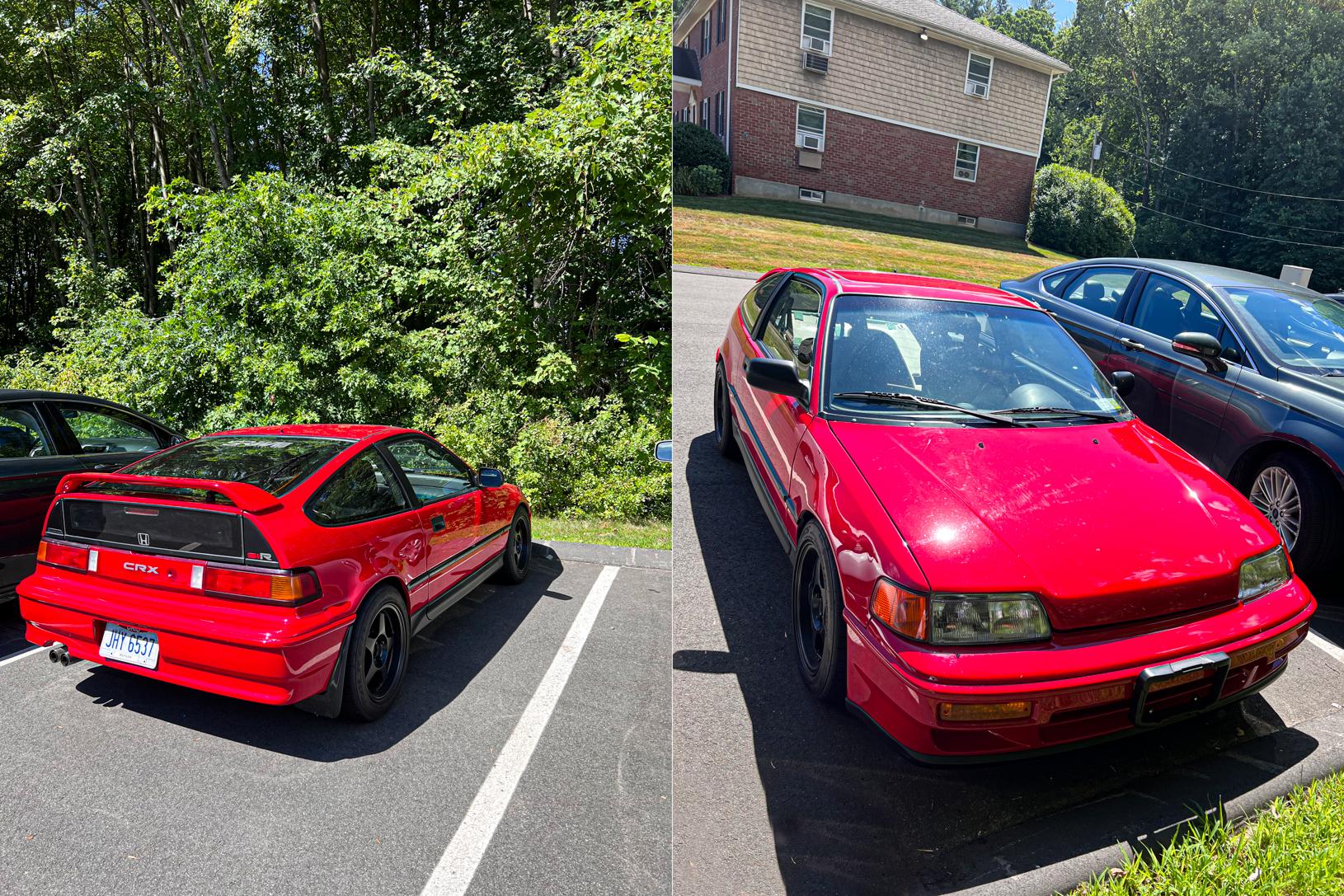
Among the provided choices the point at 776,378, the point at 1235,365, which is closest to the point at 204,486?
the point at 776,378

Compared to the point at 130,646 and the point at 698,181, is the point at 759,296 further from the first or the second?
the point at 130,646

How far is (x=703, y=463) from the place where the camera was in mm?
847

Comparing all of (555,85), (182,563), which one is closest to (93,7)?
(182,563)

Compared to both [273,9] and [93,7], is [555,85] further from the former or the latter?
[93,7]

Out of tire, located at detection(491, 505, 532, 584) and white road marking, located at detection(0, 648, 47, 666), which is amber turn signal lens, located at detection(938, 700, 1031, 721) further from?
tire, located at detection(491, 505, 532, 584)

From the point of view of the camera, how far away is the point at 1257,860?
0.56 m

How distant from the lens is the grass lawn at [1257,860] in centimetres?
51

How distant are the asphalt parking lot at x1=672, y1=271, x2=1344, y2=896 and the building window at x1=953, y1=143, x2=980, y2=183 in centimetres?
54

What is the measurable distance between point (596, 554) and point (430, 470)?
1.44m

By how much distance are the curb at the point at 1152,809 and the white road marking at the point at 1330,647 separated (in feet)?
0.33

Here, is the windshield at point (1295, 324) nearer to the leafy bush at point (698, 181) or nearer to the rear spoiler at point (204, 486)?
the leafy bush at point (698, 181)

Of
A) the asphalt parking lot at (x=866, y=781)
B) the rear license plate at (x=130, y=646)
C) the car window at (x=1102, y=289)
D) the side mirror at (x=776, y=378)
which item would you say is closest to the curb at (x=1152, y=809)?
the asphalt parking lot at (x=866, y=781)

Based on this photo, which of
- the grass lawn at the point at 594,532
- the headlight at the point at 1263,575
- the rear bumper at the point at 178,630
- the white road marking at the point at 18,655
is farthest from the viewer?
the grass lawn at the point at 594,532

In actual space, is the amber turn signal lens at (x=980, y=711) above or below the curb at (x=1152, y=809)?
above
